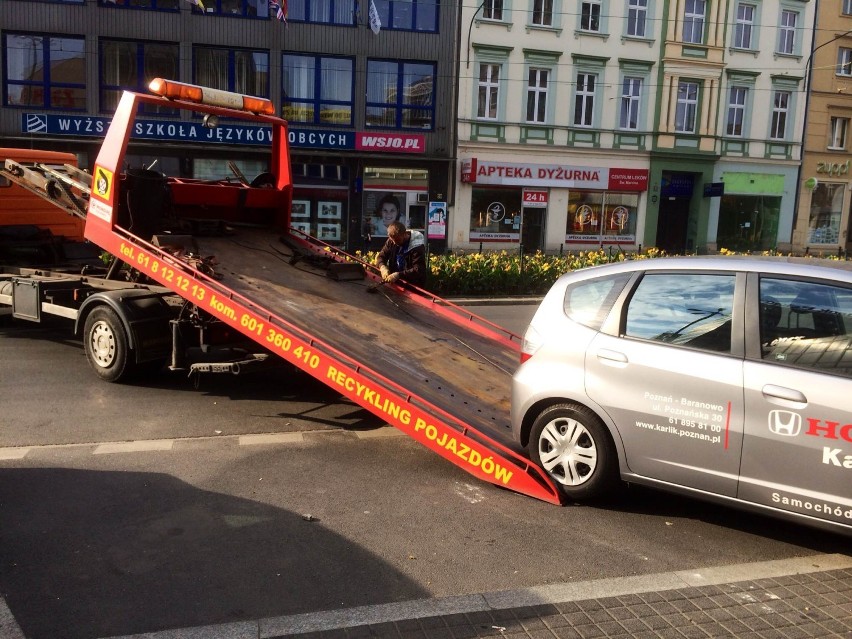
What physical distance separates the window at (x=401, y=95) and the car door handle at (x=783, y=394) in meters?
25.3

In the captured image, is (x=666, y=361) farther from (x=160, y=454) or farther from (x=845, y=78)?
(x=845, y=78)

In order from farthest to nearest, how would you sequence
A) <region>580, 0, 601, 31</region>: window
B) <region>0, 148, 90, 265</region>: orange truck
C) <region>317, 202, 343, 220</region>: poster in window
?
<region>580, 0, 601, 31</region>: window
<region>317, 202, 343, 220</region>: poster in window
<region>0, 148, 90, 265</region>: orange truck

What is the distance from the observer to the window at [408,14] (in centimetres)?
2751

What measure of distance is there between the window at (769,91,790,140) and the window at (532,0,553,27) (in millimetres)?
10767

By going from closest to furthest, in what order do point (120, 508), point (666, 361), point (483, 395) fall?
point (666, 361) → point (120, 508) → point (483, 395)

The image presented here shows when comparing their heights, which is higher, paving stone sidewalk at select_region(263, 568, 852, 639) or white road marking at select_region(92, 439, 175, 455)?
paving stone sidewalk at select_region(263, 568, 852, 639)

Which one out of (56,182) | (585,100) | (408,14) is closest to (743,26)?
(585,100)

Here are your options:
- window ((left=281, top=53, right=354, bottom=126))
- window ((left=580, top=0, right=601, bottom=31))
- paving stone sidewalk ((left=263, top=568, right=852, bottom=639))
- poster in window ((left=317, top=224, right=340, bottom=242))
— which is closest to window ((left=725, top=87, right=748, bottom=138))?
window ((left=580, top=0, right=601, bottom=31))

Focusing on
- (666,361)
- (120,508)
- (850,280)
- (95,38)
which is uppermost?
(95,38)

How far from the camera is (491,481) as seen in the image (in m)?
5.14

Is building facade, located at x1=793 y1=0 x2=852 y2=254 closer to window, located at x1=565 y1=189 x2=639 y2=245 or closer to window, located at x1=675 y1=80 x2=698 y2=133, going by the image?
window, located at x1=675 y1=80 x2=698 y2=133

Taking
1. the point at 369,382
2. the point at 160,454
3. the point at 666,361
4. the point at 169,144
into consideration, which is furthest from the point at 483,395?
the point at 169,144

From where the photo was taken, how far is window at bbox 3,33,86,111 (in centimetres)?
2523

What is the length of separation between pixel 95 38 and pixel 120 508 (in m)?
24.9
